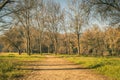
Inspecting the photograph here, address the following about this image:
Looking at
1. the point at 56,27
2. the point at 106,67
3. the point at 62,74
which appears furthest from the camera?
the point at 56,27

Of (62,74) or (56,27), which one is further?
(56,27)

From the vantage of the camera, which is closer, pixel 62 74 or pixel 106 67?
pixel 62 74

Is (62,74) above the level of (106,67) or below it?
below

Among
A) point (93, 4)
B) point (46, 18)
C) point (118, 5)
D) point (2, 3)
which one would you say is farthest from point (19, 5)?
point (46, 18)

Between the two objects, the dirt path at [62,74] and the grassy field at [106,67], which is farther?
the grassy field at [106,67]

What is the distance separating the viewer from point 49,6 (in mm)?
62125

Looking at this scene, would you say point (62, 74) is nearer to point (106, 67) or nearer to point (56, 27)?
point (106, 67)

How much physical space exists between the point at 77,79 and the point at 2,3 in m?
11.0

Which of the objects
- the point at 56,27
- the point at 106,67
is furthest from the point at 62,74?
the point at 56,27

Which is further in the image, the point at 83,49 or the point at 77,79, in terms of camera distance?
the point at 83,49

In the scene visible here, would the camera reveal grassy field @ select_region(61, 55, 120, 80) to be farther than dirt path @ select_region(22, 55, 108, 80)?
Yes

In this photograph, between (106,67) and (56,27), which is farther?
(56,27)

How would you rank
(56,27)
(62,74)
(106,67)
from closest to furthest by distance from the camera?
(62,74), (106,67), (56,27)

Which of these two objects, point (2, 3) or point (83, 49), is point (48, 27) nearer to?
point (83, 49)
